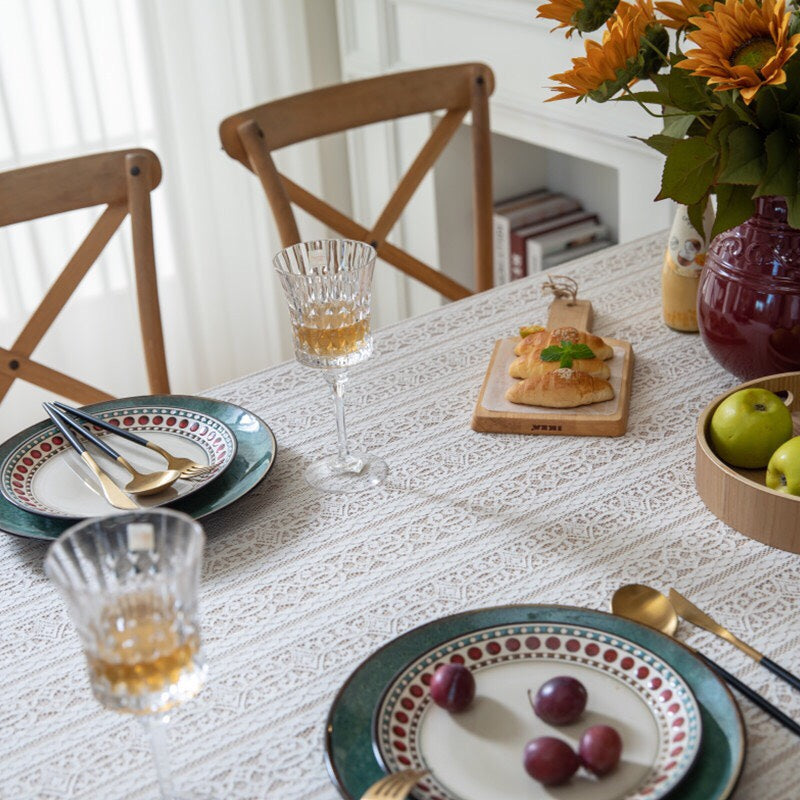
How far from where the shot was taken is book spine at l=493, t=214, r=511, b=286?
2.50 m

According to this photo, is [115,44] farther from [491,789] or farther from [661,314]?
[491,789]

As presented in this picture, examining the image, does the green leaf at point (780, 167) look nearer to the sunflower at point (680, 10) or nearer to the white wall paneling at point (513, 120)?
the sunflower at point (680, 10)

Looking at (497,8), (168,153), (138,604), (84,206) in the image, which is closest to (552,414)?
(138,604)

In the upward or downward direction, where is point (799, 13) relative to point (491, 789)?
upward

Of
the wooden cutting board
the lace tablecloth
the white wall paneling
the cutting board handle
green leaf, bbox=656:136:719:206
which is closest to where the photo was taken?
the lace tablecloth

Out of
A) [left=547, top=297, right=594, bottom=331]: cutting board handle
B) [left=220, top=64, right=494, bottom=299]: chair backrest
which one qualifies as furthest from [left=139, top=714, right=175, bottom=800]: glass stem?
[left=220, top=64, right=494, bottom=299]: chair backrest

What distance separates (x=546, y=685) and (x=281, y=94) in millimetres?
2050

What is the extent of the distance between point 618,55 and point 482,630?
526 mm

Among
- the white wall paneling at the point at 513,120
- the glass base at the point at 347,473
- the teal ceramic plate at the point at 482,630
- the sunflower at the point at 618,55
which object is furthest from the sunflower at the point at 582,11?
the white wall paneling at the point at 513,120

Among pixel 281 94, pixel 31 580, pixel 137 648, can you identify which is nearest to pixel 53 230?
pixel 281 94

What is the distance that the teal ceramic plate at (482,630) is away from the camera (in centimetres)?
69

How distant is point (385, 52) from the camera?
98.3 inches

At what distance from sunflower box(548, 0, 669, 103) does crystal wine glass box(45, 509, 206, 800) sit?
0.56 metres

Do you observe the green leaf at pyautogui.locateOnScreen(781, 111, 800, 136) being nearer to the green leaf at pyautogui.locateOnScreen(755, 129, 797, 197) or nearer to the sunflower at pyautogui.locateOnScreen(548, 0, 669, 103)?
the green leaf at pyautogui.locateOnScreen(755, 129, 797, 197)
